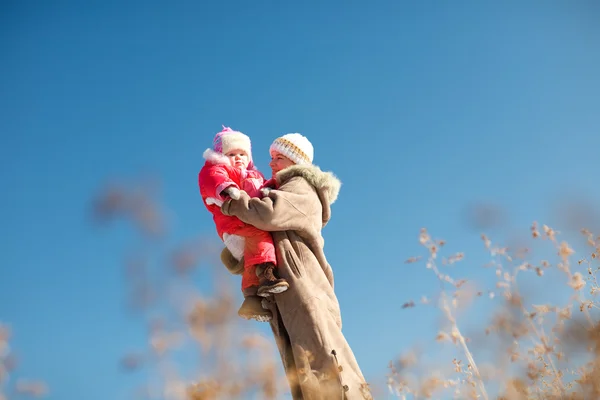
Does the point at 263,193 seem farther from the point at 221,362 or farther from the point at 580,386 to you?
the point at 580,386

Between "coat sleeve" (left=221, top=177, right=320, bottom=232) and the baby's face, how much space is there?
0.45 m

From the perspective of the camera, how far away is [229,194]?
3422 mm

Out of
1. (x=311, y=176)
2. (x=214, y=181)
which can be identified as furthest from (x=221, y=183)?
(x=311, y=176)

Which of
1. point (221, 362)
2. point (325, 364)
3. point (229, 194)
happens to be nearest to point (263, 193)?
point (229, 194)

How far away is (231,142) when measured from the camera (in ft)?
12.9

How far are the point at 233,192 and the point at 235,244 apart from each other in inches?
16.6

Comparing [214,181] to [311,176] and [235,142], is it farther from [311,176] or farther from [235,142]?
[311,176]

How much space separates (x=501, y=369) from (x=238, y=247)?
Answer: 201 centimetres

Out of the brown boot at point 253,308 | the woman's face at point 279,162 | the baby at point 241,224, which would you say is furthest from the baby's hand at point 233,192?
the woman's face at point 279,162

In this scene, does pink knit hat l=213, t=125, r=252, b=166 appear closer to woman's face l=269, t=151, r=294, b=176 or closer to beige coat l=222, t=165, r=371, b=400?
woman's face l=269, t=151, r=294, b=176

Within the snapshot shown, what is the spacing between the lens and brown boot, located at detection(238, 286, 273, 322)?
3.35m

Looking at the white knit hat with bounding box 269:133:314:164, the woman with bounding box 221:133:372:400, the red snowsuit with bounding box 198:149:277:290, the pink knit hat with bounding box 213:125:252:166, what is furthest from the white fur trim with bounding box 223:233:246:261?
the white knit hat with bounding box 269:133:314:164

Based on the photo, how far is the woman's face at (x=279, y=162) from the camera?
404cm

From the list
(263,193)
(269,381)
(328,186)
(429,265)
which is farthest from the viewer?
(328,186)
